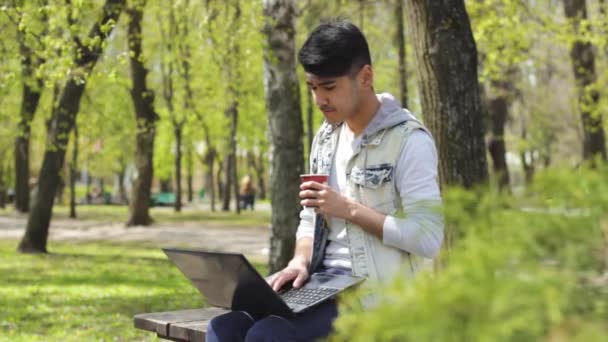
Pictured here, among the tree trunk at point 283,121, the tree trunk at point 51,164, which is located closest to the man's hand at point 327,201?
the tree trunk at point 283,121

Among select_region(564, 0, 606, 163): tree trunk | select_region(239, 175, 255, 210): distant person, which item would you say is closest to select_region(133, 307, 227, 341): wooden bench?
select_region(564, 0, 606, 163): tree trunk

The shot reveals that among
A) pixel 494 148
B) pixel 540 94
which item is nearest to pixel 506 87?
pixel 494 148

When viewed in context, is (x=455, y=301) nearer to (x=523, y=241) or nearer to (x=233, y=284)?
(x=523, y=241)

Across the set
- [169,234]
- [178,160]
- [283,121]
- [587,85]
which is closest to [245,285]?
[283,121]

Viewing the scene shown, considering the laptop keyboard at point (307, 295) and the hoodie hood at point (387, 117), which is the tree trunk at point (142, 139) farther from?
the laptop keyboard at point (307, 295)

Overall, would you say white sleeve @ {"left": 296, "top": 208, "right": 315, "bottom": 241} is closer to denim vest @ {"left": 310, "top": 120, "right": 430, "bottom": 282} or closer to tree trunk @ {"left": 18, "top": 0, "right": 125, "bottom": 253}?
denim vest @ {"left": 310, "top": 120, "right": 430, "bottom": 282}

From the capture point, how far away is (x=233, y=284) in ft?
12.1

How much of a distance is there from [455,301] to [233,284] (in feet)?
7.68

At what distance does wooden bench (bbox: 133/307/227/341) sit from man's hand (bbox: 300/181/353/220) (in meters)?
0.93

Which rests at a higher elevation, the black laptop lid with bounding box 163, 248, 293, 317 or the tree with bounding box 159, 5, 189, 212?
the tree with bounding box 159, 5, 189, 212

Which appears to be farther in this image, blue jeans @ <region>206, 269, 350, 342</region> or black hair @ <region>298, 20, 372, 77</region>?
black hair @ <region>298, 20, 372, 77</region>

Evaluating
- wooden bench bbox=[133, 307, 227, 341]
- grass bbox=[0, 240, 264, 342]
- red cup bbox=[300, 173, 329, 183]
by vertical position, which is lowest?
grass bbox=[0, 240, 264, 342]

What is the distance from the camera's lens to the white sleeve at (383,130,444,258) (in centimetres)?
373

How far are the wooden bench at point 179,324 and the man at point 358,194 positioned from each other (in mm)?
558
